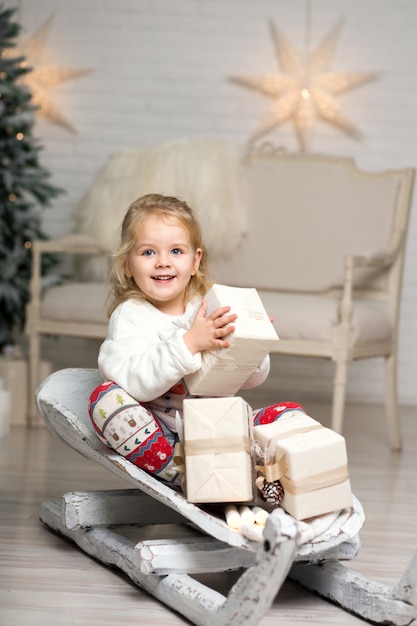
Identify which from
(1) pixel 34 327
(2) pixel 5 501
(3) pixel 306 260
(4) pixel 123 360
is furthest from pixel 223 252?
(4) pixel 123 360

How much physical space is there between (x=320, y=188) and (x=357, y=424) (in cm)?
92

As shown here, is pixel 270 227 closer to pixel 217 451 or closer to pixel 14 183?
pixel 14 183

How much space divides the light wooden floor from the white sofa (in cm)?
45

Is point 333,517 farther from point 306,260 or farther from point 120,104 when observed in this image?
point 120,104

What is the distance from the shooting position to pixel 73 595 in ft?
5.03

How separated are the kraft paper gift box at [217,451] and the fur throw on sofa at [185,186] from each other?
6.41ft

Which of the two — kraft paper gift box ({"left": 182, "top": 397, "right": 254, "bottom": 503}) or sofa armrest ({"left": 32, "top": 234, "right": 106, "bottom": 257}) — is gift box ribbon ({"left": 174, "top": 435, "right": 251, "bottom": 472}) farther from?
sofa armrest ({"left": 32, "top": 234, "right": 106, "bottom": 257})

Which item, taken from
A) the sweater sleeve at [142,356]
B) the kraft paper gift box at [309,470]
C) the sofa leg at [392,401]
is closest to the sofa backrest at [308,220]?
the sofa leg at [392,401]

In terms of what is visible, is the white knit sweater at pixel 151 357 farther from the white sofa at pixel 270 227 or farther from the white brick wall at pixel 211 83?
the white brick wall at pixel 211 83

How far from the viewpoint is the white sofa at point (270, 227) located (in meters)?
3.28

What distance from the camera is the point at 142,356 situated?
1.66 m

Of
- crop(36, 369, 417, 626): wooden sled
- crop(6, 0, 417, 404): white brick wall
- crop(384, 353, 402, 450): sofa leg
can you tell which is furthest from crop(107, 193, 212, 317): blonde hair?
crop(6, 0, 417, 404): white brick wall

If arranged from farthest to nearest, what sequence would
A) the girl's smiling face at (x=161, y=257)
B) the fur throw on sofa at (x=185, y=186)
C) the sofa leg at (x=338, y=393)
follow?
the fur throw on sofa at (x=185, y=186)
the sofa leg at (x=338, y=393)
the girl's smiling face at (x=161, y=257)

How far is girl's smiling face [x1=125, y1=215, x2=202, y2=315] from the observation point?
1776 mm
